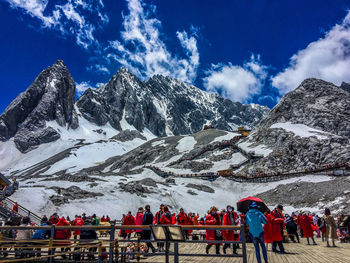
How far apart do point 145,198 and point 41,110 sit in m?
138

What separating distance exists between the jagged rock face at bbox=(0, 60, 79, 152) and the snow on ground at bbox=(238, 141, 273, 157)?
376 feet

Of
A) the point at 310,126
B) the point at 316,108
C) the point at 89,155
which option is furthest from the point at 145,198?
the point at 89,155

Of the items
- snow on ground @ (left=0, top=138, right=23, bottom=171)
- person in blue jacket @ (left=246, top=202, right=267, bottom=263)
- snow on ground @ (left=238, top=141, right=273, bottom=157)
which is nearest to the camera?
person in blue jacket @ (left=246, top=202, right=267, bottom=263)

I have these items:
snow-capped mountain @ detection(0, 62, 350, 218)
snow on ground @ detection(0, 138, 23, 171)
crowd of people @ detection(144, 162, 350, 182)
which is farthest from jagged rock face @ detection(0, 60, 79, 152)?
crowd of people @ detection(144, 162, 350, 182)

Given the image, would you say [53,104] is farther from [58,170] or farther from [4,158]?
[58,170]

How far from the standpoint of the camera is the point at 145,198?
42219 millimetres

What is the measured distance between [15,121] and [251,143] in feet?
465

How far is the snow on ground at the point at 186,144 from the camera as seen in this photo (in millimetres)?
88131

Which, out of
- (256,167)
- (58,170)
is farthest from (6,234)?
(58,170)

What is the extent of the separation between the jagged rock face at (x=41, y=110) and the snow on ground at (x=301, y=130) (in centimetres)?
12423

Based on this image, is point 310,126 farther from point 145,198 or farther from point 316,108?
point 145,198

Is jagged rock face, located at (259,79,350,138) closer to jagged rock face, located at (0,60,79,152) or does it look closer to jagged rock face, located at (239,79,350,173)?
jagged rock face, located at (239,79,350,173)

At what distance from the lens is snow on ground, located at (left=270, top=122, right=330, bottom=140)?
200 ft

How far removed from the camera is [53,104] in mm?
158875
